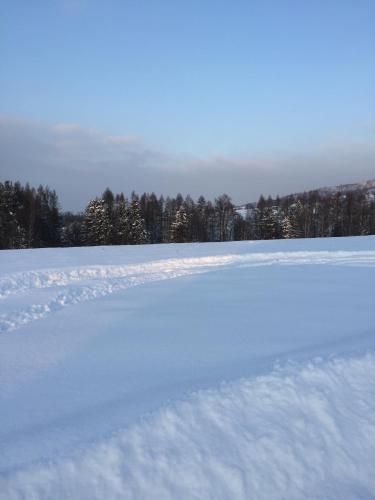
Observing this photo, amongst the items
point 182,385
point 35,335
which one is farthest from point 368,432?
point 35,335

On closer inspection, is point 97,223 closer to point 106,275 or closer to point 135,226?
point 135,226


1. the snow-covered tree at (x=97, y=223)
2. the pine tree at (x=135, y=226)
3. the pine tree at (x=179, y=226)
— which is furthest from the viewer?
the pine tree at (x=179, y=226)

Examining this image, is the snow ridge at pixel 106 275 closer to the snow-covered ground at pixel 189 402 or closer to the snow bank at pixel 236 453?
the snow-covered ground at pixel 189 402

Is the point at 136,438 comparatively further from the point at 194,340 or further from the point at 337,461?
the point at 194,340

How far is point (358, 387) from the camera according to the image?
3.55 meters

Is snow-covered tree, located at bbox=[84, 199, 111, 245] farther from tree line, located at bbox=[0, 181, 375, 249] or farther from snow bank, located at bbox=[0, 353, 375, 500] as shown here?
snow bank, located at bbox=[0, 353, 375, 500]

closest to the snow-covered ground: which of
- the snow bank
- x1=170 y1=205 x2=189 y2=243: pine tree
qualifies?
the snow bank

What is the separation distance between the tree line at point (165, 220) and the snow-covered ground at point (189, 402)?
3247 cm

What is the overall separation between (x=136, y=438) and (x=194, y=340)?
205cm

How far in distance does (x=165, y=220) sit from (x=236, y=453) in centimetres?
5202

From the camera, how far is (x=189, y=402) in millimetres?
3104

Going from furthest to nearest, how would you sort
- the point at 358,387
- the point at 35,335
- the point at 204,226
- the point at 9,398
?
1. the point at 204,226
2. the point at 35,335
3. the point at 358,387
4. the point at 9,398

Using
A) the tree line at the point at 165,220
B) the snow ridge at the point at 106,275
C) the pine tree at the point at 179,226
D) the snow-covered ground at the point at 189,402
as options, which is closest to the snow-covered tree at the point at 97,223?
the tree line at the point at 165,220

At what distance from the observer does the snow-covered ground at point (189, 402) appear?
99.2 inches
